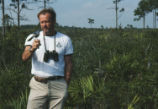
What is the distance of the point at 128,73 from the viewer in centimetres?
631

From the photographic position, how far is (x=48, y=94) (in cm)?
303

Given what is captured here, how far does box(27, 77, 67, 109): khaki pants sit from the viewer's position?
301cm

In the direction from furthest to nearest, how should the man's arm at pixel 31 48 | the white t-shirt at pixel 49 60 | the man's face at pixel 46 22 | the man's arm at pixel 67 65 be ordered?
the man's arm at pixel 67 65 → the white t-shirt at pixel 49 60 → the man's face at pixel 46 22 → the man's arm at pixel 31 48

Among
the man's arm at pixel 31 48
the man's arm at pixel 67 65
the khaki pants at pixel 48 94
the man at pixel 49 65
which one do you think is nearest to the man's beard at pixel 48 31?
the man at pixel 49 65

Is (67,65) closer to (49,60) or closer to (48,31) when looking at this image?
(49,60)

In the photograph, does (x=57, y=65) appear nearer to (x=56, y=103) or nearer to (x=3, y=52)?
(x=56, y=103)

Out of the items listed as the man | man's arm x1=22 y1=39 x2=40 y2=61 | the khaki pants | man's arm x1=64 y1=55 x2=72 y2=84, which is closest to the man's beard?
the man

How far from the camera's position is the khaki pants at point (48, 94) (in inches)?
119

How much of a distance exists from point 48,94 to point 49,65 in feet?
1.16

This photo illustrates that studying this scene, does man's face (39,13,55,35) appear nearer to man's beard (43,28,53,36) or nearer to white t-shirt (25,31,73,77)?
man's beard (43,28,53,36)

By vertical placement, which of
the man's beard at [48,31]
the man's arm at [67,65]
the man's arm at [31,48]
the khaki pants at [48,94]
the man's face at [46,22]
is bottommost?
the khaki pants at [48,94]

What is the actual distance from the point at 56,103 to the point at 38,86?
0.30m

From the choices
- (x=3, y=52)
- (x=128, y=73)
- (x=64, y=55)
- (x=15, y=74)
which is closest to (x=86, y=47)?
(x=3, y=52)

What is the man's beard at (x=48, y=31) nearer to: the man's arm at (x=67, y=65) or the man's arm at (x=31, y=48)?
the man's arm at (x=31, y=48)
